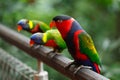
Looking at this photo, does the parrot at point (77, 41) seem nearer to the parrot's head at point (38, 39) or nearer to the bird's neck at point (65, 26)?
the bird's neck at point (65, 26)

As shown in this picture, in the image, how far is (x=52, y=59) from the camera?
1.42 m

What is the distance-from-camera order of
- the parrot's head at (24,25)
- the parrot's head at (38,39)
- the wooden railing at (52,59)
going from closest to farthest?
the wooden railing at (52,59), the parrot's head at (38,39), the parrot's head at (24,25)

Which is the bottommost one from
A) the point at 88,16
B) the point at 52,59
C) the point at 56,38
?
the point at 52,59

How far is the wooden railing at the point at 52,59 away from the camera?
1.20m

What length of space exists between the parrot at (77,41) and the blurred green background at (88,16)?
4.88 ft

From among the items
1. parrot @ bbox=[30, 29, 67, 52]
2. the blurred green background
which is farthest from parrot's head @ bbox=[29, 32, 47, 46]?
the blurred green background

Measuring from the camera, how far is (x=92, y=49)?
1342 millimetres

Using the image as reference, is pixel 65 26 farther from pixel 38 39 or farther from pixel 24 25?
pixel 24 25

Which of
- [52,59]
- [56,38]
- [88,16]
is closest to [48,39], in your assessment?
[56,38]

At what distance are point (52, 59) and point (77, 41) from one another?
0.16 metres

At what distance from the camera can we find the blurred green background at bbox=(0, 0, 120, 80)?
2.91 metres

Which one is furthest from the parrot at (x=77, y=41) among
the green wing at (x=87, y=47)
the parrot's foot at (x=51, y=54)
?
the parrot's foot at (x=51, y=54)

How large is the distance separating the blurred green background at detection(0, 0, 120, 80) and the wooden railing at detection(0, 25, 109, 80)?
1.01 metres

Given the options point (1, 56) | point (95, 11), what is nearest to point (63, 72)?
point (1, 56)
